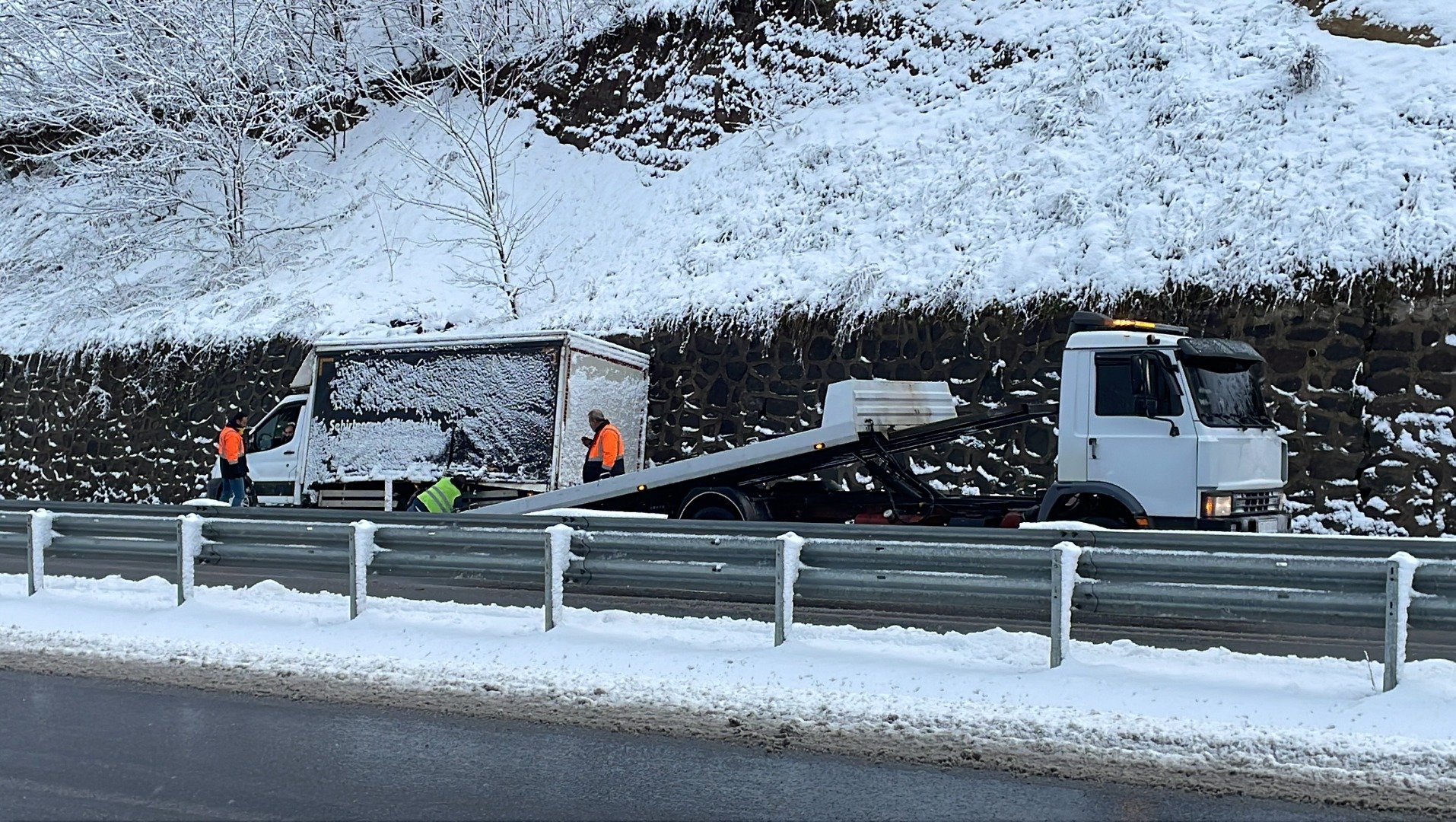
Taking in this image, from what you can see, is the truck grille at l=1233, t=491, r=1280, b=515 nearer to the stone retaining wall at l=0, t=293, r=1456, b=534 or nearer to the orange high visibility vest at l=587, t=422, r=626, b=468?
the stone retaining wall at l=0, t=293, r=1456, b=534

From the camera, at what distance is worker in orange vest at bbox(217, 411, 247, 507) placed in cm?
1964

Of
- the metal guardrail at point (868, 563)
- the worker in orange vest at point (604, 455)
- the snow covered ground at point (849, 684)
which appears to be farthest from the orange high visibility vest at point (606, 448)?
the snow covered ground at point (849, 684)

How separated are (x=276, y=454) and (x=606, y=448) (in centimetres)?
556

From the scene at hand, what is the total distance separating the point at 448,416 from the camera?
16.9 m

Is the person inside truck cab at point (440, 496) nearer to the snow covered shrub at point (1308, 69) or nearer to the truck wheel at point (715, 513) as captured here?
the truck wheel at point (715, 513)

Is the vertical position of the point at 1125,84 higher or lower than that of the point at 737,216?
higher

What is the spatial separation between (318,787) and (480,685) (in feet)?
7.85

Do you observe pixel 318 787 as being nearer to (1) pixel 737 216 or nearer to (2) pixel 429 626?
(2) pixel 429 626

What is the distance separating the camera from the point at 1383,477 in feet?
50.6

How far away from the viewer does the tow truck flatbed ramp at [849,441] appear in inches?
516

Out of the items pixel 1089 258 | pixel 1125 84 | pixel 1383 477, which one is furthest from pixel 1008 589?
pixel 1125 84

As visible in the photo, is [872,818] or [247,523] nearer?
[872,818]

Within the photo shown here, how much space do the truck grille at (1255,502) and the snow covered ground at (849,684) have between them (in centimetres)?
368

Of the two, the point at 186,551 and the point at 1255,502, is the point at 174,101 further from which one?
the point at 1255,502
